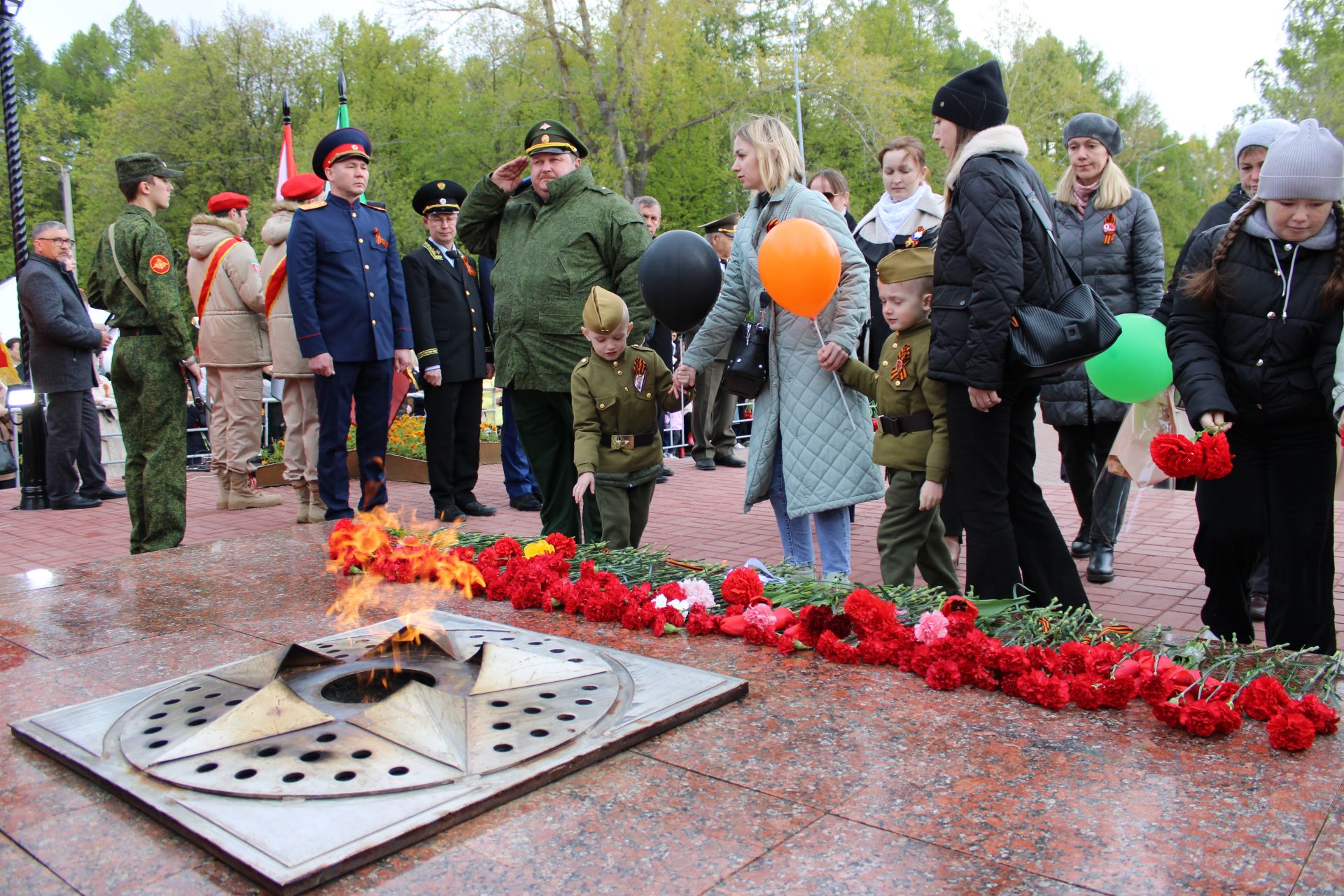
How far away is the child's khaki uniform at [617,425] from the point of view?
5.02 meters

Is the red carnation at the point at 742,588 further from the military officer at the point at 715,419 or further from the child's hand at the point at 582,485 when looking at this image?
the military officer at the point at 715,419

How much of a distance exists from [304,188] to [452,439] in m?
2.02

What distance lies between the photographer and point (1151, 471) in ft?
14.0

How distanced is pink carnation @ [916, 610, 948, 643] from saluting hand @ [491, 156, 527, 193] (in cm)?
360

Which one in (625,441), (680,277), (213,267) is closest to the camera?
(680,277)

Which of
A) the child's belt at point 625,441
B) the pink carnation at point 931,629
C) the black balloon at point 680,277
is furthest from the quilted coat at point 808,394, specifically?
the pink carnation at point 931,629

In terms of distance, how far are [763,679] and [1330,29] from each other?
47603 mm

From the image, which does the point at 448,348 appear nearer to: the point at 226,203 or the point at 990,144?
the point at 226,203

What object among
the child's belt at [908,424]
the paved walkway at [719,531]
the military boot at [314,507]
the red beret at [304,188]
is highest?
the red beret at [304,188]

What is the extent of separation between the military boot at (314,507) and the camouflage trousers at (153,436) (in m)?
1.26

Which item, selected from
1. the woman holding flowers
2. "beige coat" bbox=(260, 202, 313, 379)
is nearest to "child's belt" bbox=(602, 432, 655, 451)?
the woman holding flowers

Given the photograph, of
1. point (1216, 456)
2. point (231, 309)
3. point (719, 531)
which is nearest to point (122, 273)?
point (231, 309)

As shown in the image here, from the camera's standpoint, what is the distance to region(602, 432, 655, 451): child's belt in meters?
5.07

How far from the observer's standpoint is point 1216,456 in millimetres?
Answer: 3227
